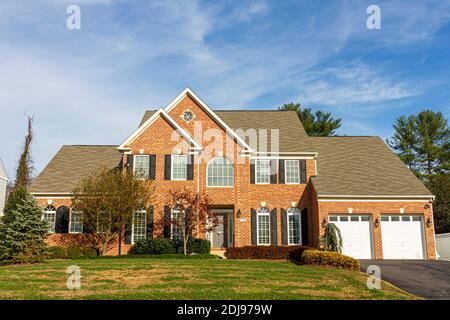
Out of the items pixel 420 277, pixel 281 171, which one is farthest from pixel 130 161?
pixel 420 277

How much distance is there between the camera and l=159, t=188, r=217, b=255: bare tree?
76.7 feet

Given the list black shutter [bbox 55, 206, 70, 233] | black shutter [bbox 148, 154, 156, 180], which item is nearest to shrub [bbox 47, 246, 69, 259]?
black shutter [bbox 55, 206, 70, 233]

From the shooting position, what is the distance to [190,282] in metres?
13.9

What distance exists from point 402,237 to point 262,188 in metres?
8.65

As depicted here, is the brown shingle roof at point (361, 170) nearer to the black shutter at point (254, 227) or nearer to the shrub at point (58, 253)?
the black shutter at point (254, 227)

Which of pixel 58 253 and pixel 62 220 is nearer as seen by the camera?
pixel 58 253

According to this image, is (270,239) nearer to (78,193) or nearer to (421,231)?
(421,231)

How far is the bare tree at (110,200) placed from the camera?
75.7 feet

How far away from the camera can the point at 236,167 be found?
2652cm

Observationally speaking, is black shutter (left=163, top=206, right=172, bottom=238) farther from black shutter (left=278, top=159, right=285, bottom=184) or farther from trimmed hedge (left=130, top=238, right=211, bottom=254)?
black shutter (left=278, top=159, right=285, bottom=184)

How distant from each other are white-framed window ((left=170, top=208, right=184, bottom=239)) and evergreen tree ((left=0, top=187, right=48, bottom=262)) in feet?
Result: 21.8

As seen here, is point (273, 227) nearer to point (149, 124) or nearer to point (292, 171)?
point (292, 171)
